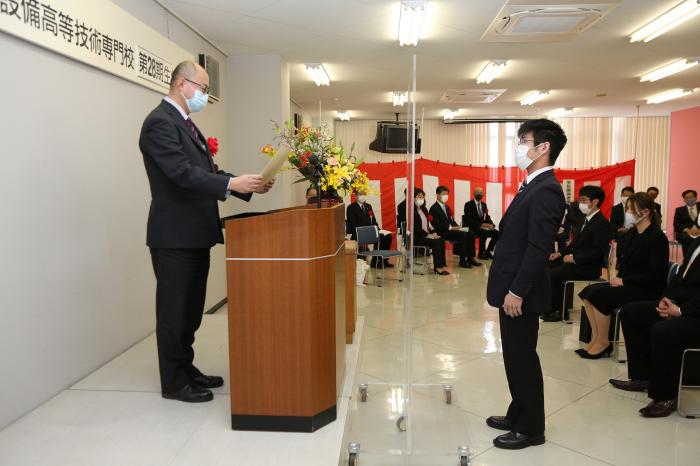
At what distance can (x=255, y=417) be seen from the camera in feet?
7.92

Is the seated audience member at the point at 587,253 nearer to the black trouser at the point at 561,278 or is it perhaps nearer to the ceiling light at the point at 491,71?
the black trouser at the point at 561,278

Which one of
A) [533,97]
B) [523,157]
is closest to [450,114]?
[533,97]

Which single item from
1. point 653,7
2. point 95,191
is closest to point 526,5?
point 653,7

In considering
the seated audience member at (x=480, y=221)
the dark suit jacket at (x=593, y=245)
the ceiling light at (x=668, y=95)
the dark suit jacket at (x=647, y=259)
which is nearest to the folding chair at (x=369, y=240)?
the seated audience member at (x=480, y=221)

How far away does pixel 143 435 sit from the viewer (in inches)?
93.6

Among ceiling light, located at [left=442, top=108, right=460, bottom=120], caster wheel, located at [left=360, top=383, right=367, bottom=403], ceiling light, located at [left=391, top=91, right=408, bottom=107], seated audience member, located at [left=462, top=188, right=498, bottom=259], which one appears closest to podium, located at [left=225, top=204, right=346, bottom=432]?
caster wheel, located at [left=360, top=383, right=367, bottom=403]

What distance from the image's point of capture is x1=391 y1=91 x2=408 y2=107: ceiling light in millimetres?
9485

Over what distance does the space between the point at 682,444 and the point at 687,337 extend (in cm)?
66

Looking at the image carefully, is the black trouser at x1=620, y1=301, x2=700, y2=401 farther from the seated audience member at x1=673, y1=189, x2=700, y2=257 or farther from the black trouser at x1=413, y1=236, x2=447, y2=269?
the seated audience member at x1=673, y1=189, x2=700, y2=257

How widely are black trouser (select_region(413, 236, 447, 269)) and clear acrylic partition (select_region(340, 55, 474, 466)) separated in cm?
360

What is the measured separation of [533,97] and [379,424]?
860 cm

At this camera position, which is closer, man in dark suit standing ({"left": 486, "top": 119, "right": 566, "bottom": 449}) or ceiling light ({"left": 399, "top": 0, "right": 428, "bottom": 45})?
man in dark suit standing ({"left": 486, "top": 119, "right": 566, "bottom": 449})

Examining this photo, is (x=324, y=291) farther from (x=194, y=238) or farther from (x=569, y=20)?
(x=569, y=20)

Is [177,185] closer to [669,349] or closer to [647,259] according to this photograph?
[669,349]
